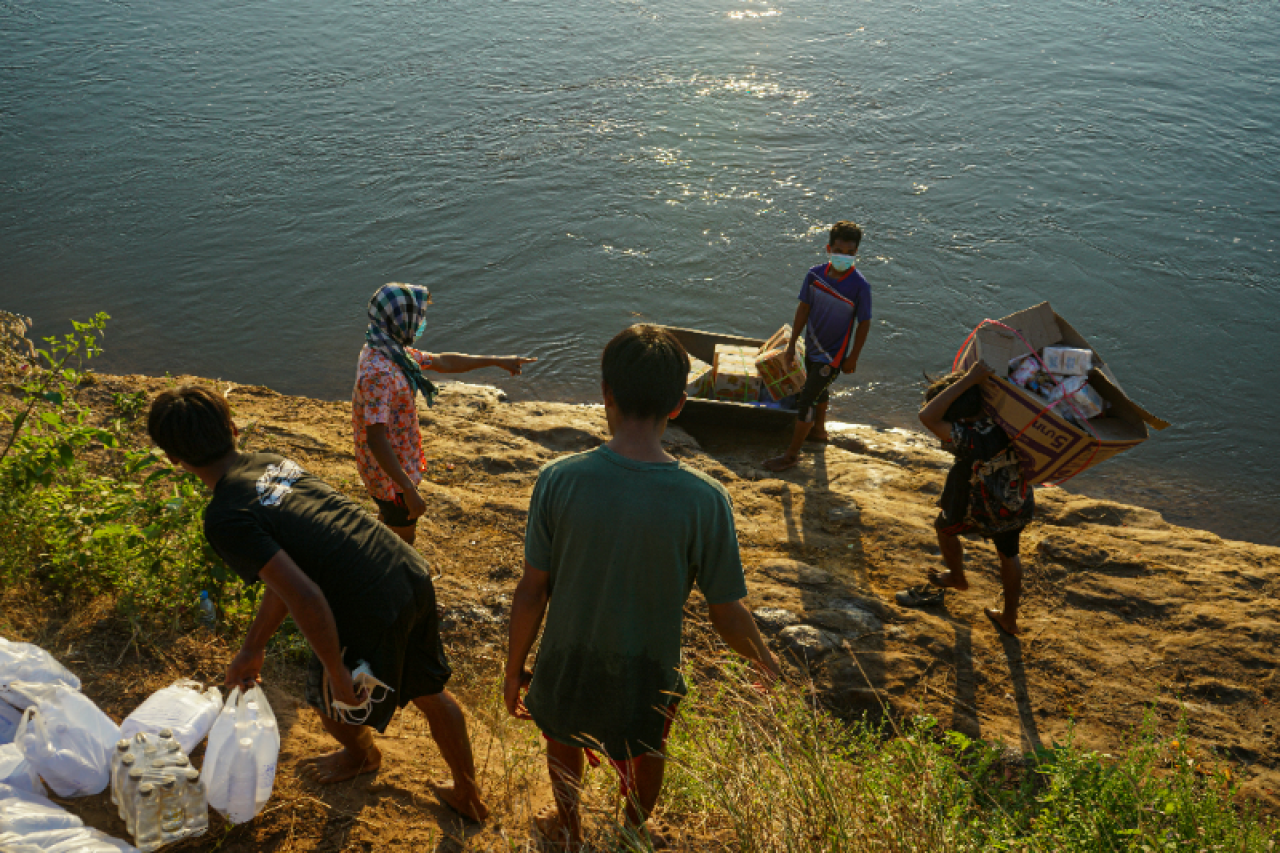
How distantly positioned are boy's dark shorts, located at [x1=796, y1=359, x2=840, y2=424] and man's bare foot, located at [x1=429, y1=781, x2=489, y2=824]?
4.48 metres

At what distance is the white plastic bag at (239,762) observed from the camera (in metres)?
2.77

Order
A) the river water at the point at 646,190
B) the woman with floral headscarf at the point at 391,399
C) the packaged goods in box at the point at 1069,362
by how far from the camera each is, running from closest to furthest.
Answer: the woman with floral headscarf at the point at 391,399 < the packaged goods in box at the point at 1069,362 < the river water at the point at 646,190

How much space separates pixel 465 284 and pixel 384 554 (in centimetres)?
869

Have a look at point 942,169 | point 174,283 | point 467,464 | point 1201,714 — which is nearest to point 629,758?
point 1201,714

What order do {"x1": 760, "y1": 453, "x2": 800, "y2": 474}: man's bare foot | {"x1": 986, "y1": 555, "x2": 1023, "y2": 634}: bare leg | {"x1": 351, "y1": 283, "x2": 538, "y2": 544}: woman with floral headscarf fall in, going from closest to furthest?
{"x1": 351, "y1": 283, "x2": 538, "y2": 544}: woman with floral headscarf
{"x1": 986, "y1": 555, "x2": 1023, "y2": 634}: bare leg
{"x1": 760, "y1": 453, "x2": 800, "y2": 474}: man's bare foot

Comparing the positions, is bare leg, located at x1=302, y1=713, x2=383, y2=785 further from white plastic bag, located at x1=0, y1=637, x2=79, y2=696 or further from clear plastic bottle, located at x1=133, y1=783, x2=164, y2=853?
white plastic bag, located at x1=0, y1=637, x2=79, y2=696

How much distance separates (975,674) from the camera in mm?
4594

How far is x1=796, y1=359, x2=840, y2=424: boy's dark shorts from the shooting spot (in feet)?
21.9

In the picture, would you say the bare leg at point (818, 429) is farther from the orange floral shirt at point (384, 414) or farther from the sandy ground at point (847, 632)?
the orange floral shirt at point (384, 414)

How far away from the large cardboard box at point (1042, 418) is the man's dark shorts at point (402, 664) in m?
3.16

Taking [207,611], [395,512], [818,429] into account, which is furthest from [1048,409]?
[207,611]

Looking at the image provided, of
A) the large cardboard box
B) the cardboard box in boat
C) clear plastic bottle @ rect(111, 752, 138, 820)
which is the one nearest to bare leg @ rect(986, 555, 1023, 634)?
the large cardboard box

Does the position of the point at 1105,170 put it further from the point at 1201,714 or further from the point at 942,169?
the point at 1201,714

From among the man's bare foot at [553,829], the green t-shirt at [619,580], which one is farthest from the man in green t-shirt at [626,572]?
the man's bare foot at [553,829]
